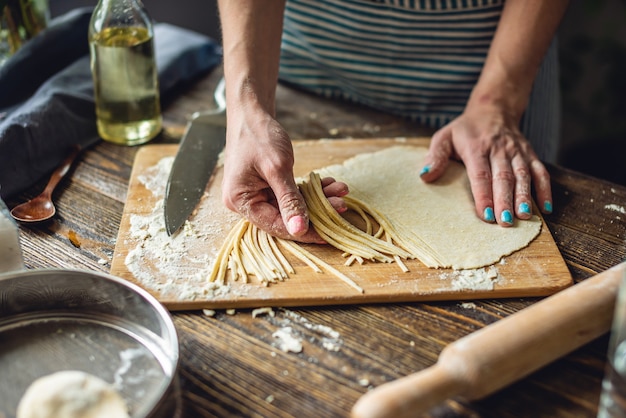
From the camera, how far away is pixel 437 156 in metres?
1.79

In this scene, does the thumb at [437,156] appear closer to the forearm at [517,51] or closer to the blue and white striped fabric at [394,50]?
the forearm at [517,51]

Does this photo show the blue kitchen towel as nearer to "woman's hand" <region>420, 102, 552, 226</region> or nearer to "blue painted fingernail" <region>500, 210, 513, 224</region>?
"woman's hand" <region>420, 102, 552, 226</region>

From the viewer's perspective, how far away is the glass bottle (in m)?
1.79

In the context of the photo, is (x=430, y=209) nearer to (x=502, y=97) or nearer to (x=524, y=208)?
(x=524, y=208)

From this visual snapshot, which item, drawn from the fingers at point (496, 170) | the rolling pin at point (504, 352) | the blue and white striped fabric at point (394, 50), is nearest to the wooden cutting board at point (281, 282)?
the fingers at point (496, 170)

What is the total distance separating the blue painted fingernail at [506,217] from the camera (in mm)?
1576

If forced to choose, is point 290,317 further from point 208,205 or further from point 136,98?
point 136,98

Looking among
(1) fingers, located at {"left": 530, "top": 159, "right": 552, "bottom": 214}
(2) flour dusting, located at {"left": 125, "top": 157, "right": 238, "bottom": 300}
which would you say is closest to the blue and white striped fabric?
(1) fingers, located at {"left": 530, "top": 159, "right": 552, "bottom": 214}

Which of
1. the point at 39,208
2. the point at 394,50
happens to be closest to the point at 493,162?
the point at 394,50

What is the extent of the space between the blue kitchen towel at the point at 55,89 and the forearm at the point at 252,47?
49 centimetres

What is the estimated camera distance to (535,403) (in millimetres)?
1112

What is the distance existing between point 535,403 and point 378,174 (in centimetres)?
82

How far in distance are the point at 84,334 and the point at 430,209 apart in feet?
2.90

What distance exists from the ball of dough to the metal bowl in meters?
0.04
